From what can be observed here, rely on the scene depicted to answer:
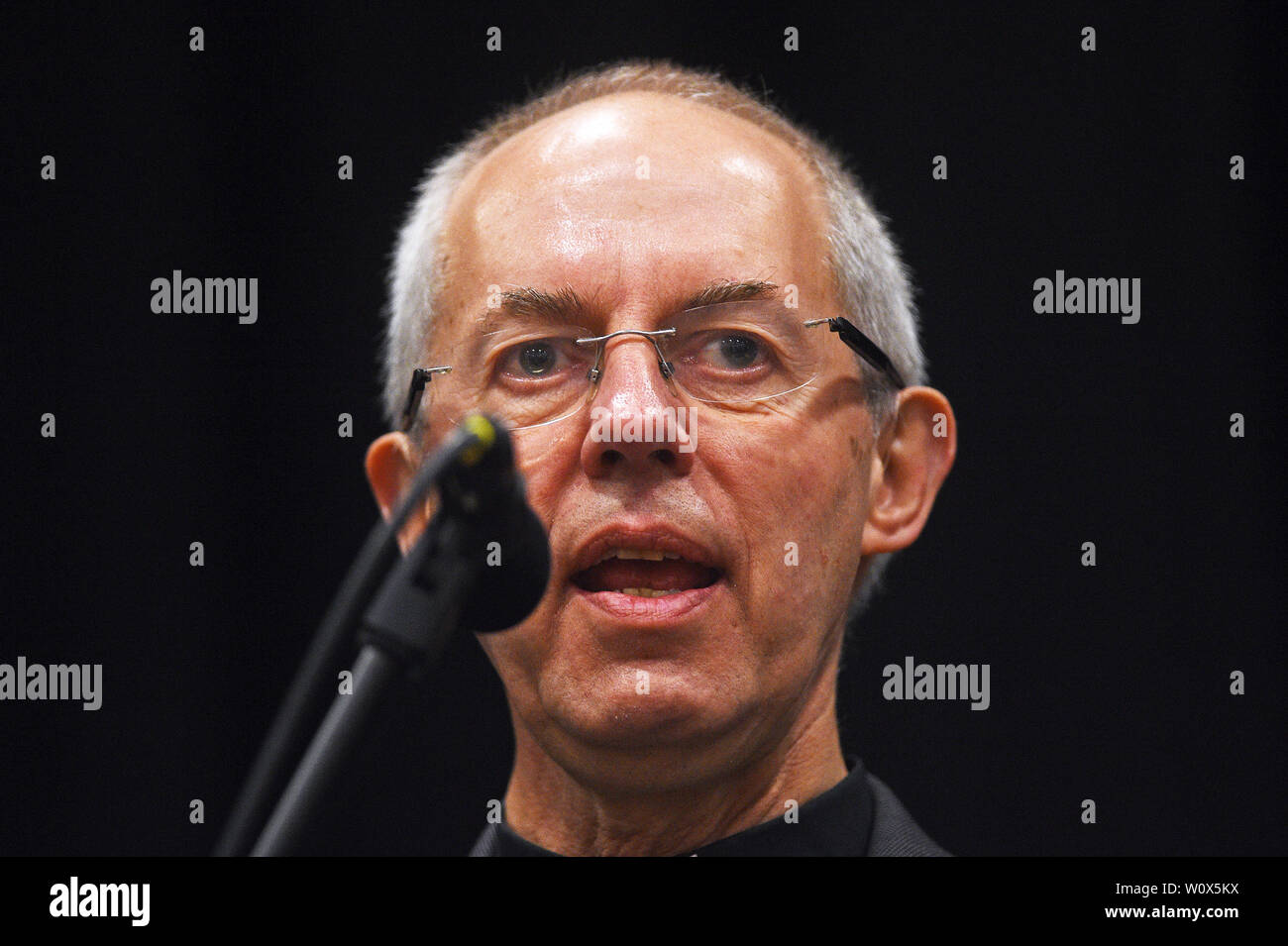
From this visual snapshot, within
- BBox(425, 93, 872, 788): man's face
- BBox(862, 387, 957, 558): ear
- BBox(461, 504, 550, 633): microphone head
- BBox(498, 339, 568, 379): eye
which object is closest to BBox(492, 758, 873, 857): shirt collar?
BBox(425, 93, 872, 788): man's face

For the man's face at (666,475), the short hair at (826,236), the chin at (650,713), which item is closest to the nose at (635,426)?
the man's face at (666,475)

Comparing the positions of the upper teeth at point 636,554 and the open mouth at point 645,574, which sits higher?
the upper teeth at point 636,554

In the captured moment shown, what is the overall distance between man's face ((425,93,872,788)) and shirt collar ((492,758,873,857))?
0.39 ft

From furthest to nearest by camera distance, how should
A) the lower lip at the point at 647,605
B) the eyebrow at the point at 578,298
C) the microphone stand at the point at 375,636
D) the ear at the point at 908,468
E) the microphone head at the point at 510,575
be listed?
the ear at the point at 908,468, the eyebrow at the point at 578,298, the lower lip at the point at 647,605, the microphone head at the point at 510,575, the microphone stand at the point at 375,636

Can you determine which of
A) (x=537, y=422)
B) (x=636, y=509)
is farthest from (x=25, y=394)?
(x=636, y=509)

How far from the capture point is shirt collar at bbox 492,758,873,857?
2.06m

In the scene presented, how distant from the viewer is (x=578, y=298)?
201 centimetres

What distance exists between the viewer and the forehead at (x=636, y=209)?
2.01 metres

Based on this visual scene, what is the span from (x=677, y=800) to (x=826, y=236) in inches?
34.7

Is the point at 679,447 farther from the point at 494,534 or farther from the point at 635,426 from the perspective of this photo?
the point at 494,534

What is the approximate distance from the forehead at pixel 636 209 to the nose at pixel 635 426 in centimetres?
13

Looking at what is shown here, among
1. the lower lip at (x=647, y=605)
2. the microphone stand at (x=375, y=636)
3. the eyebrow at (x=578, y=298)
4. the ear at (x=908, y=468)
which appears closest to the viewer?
the microphone stand at (x=375, y=636)

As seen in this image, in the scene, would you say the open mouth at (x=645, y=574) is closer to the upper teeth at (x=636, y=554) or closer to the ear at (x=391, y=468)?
the upper teeth at (x=636, y=554)

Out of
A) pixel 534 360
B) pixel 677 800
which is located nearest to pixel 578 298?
pixel 534 360
